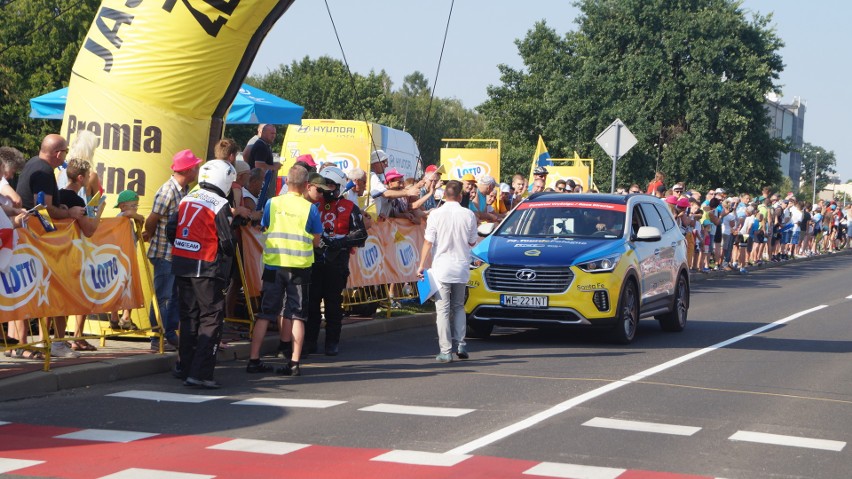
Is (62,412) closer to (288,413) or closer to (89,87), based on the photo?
(288,413)

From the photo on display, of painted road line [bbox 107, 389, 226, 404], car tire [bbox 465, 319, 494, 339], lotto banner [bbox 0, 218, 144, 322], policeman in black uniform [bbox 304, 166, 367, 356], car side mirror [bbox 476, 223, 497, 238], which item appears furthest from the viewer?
car side mirror [bbox 476, 223, 497, 238]

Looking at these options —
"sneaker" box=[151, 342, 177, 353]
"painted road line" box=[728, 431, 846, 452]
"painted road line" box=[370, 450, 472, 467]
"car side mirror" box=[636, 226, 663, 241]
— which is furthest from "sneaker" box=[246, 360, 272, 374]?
"car side mirror" box=[636, 226, 663, 241]

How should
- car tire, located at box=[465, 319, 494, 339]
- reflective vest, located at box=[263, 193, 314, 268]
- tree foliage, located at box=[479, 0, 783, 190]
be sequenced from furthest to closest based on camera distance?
tree foliage, located at box=[479, 0, 783, 190] < car tire, located at box=[465, 319, 494, 339] < reflective vest, located at box=[263, 193, 314, 268]

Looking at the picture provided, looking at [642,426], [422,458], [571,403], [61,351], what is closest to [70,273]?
[61,351]

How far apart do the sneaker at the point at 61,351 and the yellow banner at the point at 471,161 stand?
66.5 ft

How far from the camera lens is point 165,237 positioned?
11.4 metres

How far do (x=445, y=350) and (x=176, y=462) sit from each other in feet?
18.2

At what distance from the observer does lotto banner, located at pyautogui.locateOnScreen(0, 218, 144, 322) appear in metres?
9.80

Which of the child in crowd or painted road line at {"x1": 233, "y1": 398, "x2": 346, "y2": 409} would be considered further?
the child in crowd

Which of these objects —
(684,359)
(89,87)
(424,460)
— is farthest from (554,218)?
(424,460)

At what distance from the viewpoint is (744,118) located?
56.3 m

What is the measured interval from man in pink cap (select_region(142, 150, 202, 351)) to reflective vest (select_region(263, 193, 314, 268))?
85cm

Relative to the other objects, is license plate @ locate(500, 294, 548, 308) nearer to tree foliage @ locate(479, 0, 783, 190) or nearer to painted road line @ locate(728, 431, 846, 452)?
painted road line @ locate(728, 431, 846, 452)

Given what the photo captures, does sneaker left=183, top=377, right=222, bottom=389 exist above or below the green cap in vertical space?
below
